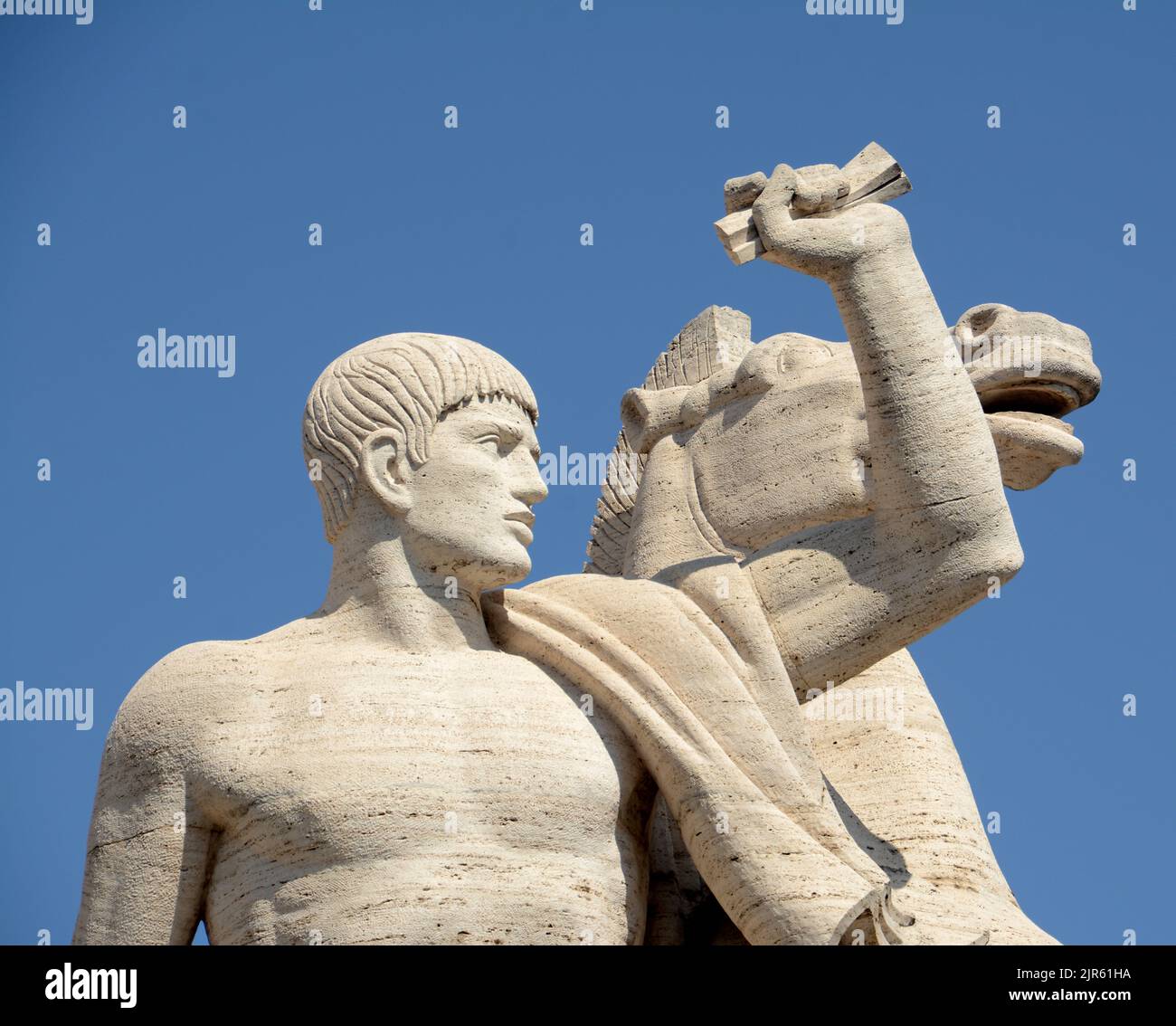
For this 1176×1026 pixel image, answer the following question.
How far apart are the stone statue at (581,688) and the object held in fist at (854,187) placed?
50mm

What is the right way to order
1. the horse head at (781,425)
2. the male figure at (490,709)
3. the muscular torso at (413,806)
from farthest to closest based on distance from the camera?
the horse head at (781,425)
the male figure at (490,709)
the muscular torso at (413,806)

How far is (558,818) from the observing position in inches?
434

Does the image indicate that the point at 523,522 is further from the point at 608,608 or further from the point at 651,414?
the point at 651,414

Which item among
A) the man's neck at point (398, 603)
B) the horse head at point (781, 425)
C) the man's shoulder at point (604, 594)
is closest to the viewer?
the man's neck at point (398, 603)

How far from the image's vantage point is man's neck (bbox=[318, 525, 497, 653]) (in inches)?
453

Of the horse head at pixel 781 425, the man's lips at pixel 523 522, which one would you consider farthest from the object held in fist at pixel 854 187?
the man's lips at pixel 523 522

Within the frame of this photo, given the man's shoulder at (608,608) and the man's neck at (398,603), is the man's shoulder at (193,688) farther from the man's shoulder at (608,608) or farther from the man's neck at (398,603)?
the man's shoulder at (608,608)

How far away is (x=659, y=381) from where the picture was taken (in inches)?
528

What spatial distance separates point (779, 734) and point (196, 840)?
2.47m

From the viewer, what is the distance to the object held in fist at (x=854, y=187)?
11828 mm
